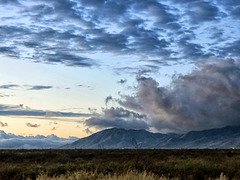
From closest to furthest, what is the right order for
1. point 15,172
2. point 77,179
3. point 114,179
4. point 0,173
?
point 114,179 → point 77,179 → point 0,173 → point 15,172

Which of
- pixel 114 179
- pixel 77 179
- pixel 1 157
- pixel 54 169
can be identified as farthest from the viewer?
pixel 1 157

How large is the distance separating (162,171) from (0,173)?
9.11 meters

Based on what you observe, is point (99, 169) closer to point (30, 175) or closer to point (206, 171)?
point (30, 175)

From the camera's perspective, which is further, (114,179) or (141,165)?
(141,165)

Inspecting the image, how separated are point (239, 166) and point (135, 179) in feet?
41.3

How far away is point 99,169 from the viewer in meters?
19.8

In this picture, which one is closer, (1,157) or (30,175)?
(30,175)

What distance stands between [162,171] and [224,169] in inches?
155

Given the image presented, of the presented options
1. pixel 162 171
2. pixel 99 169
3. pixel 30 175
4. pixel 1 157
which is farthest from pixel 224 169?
pixel 1 157

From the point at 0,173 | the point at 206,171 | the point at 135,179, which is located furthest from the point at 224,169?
the point at 0,173

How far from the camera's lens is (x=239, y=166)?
22.0 meters

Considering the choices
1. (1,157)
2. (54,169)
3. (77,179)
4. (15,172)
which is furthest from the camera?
(1,157)

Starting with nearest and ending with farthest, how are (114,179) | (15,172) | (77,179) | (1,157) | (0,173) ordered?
1. (114,179)
2. (77,179)
3. (0,173)
4. (15,172)
5. (1,157)

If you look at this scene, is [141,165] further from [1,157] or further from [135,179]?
[1,157]
